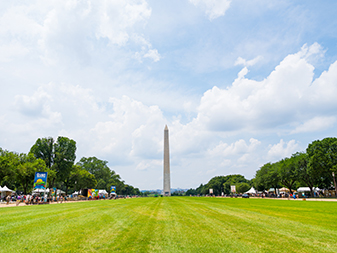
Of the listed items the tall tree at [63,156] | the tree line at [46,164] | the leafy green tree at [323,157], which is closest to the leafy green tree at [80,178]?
the tree line at [46,164]

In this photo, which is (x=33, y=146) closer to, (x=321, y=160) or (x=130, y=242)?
(x=130, y=242)

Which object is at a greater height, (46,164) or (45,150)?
(45,150)

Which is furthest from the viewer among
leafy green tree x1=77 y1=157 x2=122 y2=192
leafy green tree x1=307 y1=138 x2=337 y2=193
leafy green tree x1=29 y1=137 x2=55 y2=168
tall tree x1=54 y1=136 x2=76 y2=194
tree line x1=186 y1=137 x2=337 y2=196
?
leafy green tree x1=77 y1=157 x2=122 y2=192

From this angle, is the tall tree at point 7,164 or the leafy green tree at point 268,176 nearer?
the tall tree at point 7,164

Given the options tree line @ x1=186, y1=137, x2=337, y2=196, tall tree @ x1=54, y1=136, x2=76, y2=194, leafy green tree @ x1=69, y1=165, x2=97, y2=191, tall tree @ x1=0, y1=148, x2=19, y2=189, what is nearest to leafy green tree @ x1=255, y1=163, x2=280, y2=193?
tree line @ x1=186, y1=137, x2=337, y2=196

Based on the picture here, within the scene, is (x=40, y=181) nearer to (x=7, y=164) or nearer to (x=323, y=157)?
(x=7, y=164)

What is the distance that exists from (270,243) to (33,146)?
63739mm

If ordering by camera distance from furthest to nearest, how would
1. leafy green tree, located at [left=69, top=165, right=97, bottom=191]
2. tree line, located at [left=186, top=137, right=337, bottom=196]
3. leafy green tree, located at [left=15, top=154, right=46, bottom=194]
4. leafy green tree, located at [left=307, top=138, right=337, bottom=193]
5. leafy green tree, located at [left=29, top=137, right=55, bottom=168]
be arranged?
1. leafy green tree, located at [left=69, top=165, right=97, bottom=191]
2. leafy green tree, located at [left=29, top=137, right=55, bottom=168]
3. tree line, located at [left=186, top=137, right=337, bottom=196]
4. leafy green tree, located at [left=307, top=138, right=337, bottom=193]
5. leafy green tree, located at [left=15, top=154, right=46, bottom=194]

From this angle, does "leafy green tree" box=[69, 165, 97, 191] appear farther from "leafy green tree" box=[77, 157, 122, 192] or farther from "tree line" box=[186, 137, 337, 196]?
"tree line" box=[186, 137, 337, 196]

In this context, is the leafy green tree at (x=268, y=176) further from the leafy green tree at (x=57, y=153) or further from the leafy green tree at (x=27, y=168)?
the leafy green tree at (x=27, y=168)

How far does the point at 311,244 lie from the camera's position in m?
7.69

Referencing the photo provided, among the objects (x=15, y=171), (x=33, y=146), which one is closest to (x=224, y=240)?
(x=15, y=171)

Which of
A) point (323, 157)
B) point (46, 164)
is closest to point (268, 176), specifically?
point (323, 157)

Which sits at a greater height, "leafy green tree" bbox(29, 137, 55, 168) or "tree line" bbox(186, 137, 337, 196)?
"leafy green tree" bbox(29, 137, 55, 168)
